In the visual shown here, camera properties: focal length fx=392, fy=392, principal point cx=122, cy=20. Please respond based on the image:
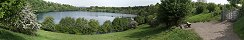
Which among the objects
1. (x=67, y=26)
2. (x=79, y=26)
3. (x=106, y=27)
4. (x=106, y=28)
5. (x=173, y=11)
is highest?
(x=173, y=11)

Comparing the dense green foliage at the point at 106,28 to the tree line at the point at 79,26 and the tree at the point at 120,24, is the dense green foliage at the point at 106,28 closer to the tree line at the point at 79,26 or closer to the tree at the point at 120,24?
the tree line at the point at 79,26

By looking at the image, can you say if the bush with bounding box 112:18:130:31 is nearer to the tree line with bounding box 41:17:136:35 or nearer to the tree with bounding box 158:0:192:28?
the tree line with bounding box 41:17:136:35

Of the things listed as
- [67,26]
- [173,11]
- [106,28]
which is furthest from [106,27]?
[173,11]

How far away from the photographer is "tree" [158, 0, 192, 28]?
Answer: 4394cm

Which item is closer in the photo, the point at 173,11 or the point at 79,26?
the point at 173,11

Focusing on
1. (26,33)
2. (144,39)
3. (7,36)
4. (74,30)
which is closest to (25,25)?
(26,33)

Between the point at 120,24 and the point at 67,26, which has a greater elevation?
the point at 67,26

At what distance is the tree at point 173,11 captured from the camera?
144ft

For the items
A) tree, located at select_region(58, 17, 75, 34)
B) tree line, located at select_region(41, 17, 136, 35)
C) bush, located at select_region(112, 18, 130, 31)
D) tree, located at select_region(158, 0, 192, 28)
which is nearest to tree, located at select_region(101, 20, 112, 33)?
tree line, located at select_region(41, 17, 136, 35)

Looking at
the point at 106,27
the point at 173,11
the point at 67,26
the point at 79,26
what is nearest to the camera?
the point at 173,11

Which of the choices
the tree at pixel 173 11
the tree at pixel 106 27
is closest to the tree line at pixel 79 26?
the tree at pixel 106 27

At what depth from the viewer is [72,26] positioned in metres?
105

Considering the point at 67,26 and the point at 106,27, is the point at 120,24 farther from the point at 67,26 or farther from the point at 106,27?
the point at 67,26

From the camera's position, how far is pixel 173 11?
4381 centimetres
